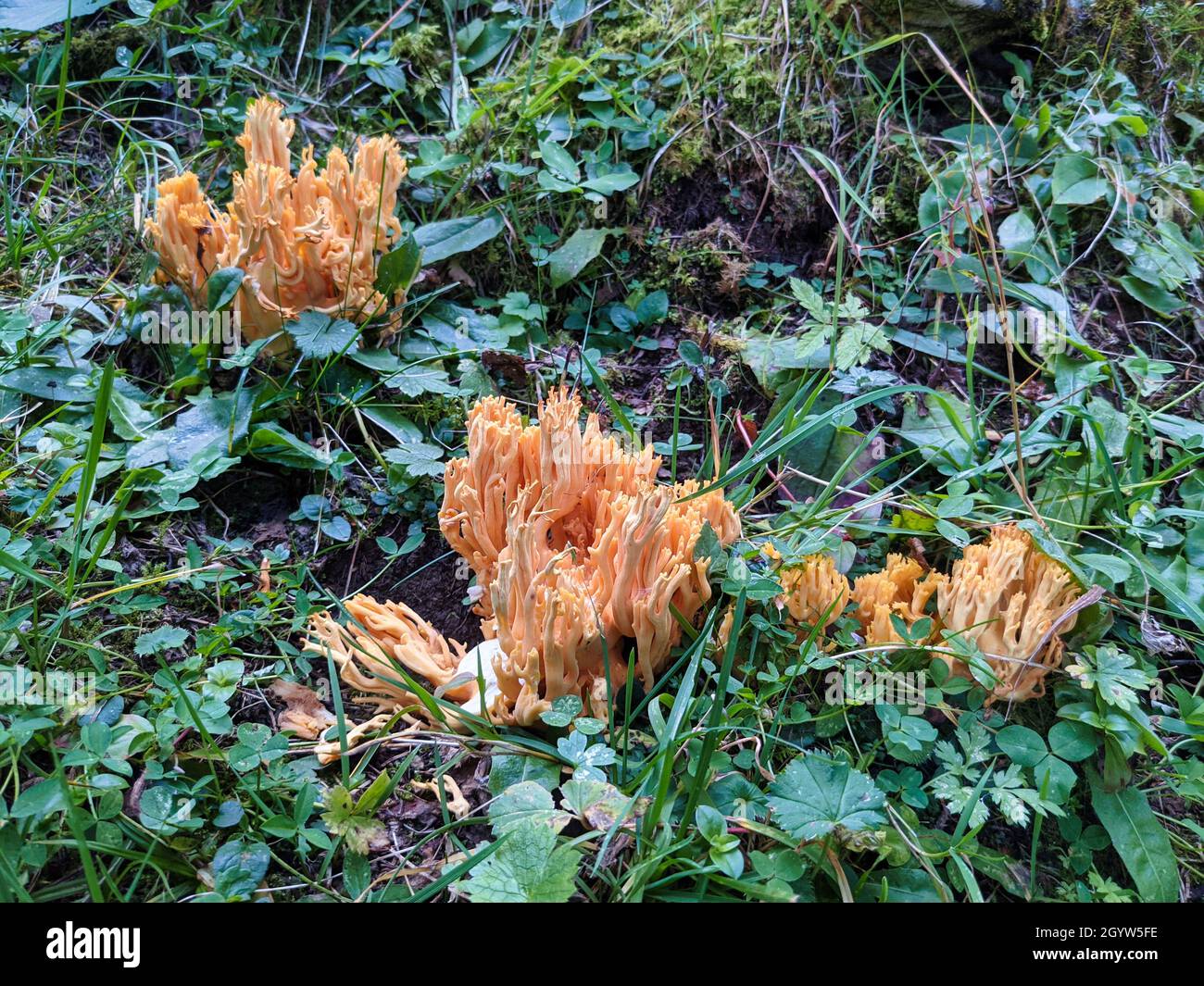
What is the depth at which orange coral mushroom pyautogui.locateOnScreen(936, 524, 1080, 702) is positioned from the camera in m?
2.07

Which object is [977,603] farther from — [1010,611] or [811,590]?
[811,590]

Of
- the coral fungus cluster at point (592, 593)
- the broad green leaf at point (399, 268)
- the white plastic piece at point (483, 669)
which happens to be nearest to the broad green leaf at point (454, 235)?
A: the broad green leaf at point (399, 268)

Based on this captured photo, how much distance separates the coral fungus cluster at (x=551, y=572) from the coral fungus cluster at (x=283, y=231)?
35.8 inches

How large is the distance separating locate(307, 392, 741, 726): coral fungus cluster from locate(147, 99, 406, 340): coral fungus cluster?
35.8 inches

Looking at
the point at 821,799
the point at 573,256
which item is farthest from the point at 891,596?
the point at 573,256

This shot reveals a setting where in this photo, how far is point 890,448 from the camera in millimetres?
2781

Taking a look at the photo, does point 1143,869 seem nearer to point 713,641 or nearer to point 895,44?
point 713,641

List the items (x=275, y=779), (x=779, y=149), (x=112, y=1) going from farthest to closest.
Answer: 1. (x=112, y=1)
2. (x=779, y=149)
3. (x=275, y=779)

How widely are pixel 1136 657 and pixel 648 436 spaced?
145 centimetres

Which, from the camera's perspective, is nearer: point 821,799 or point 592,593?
point 821,799

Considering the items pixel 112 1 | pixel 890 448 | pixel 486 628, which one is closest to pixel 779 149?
pixel 890 448

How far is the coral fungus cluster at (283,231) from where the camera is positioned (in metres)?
2.67

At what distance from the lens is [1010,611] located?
2.05 metres

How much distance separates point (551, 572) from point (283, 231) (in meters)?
1.48
